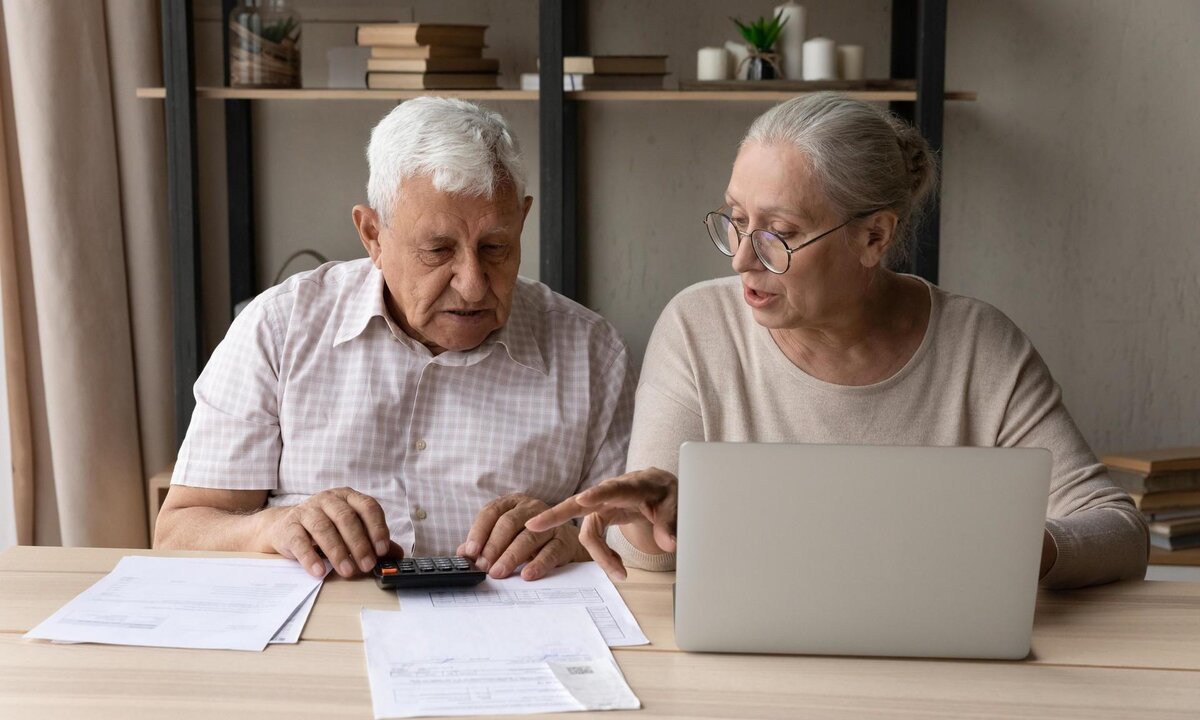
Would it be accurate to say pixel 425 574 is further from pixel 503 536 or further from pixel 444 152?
pixel 444 152

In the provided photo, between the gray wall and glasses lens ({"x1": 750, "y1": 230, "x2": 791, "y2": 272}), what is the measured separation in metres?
1.37

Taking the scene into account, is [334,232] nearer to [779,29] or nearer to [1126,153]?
[779,29]

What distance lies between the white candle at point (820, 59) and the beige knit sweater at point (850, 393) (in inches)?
38.4

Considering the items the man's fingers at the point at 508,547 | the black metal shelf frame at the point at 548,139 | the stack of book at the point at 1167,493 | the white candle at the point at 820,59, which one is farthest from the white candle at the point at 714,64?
the man's fingers at the point at 508,547

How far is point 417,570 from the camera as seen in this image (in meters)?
1.26

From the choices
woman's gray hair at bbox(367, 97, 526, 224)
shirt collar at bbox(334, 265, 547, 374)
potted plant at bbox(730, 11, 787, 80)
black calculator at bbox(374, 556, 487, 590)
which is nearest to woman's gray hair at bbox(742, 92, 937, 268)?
woman's gray hair at bbox(367, 97, 526, 224)

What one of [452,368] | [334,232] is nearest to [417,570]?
[452,368]

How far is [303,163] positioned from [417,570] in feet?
6.07

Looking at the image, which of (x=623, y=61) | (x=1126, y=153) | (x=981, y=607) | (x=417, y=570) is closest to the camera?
(x=981, y=607)

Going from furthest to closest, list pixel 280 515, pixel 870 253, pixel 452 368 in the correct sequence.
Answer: pixel 452 368
pixel 870 253
pixel 280 515

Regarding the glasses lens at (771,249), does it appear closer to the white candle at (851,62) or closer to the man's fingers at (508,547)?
the man's fingers at (508,547)

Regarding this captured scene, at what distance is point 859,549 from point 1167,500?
5.91ft

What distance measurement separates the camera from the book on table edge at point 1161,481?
8.35ft

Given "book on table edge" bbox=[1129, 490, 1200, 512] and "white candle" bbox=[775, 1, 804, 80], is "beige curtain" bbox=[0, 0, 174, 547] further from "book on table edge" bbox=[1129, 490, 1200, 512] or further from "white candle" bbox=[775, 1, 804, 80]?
"book on table edge" bbox=[1129, 490, 1200, 512]
